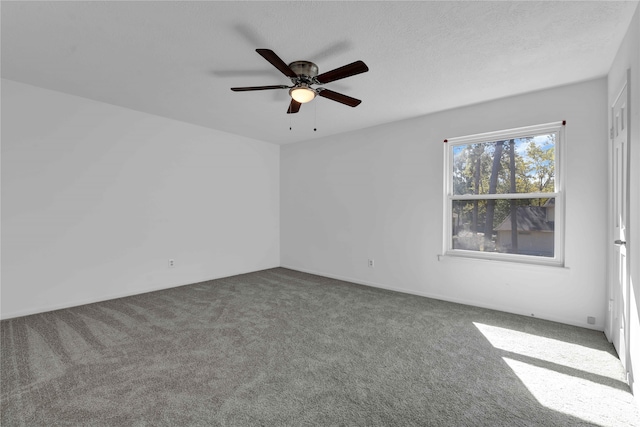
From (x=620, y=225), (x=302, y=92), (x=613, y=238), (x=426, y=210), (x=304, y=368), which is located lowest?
(x=304, y=368)

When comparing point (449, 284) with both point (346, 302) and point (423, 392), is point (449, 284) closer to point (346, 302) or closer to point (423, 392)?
point (346, 302)

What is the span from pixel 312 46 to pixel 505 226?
2983 millimetres

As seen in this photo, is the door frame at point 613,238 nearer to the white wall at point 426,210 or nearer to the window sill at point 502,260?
the white wall at point 426,210

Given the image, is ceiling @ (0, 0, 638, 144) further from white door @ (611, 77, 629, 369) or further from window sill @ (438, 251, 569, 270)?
window sill @ (438, 251, 569, 270)

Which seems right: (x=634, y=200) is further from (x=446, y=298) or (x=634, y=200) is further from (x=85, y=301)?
(x=85, y=301)

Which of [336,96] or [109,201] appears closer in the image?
[336,96]

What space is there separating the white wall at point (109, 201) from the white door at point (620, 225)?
16.0ft

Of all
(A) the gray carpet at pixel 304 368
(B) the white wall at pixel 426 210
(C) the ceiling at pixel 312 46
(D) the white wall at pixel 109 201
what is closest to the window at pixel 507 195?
(B) the white wall at pixel 426 210

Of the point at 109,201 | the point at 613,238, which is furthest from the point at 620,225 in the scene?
the point at 109,201

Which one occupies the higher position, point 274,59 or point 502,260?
point 274,59

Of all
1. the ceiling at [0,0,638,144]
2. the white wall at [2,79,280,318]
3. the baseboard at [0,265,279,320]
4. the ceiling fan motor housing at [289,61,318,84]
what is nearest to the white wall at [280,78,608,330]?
the ceiling at [0,0,638,144]

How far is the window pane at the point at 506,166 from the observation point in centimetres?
318

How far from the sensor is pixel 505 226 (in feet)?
11.3

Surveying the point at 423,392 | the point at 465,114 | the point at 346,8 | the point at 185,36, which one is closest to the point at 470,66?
the point at 465,114
